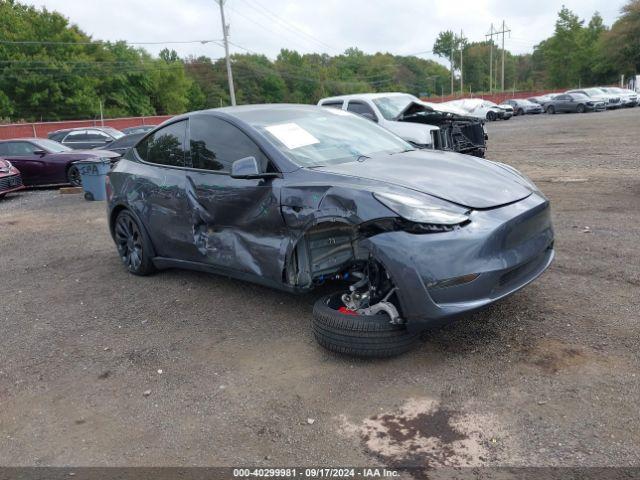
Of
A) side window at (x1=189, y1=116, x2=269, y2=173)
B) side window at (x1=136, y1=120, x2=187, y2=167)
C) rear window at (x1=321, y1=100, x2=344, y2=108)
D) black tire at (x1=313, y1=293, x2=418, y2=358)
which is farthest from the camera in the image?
rear window at (x1=321, y1=100, x2=344, y2=108)

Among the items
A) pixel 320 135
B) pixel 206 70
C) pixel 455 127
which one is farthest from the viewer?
pixel 206 70

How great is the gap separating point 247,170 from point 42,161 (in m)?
11.3

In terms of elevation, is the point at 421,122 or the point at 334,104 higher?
the point at 334,104

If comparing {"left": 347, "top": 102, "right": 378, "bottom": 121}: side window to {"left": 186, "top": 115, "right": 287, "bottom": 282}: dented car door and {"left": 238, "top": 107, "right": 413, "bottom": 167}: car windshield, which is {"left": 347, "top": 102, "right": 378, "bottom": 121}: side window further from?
{"left": 186, "top": 115, "right": 287, "bottom": 282}: dented car door

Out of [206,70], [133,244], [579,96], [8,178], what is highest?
[206,70]

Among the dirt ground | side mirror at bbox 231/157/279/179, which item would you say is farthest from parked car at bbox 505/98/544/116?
side mirror at bbox 231/157/279/179

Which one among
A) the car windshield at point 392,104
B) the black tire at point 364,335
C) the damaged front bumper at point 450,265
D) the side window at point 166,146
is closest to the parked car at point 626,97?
the car windshield at point 392,104

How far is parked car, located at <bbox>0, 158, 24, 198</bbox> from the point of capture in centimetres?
1227

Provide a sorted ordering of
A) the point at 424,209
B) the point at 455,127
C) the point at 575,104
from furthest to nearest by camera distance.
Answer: the point at 575,104
the point at 455,127
the point at 424,209

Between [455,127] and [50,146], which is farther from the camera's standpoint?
[50,146]

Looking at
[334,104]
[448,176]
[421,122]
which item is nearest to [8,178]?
[334,104]

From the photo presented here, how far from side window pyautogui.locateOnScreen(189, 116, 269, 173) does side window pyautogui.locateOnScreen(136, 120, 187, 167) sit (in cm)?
16

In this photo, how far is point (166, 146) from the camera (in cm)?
523

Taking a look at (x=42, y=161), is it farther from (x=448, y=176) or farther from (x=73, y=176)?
(x=448, y=176)
